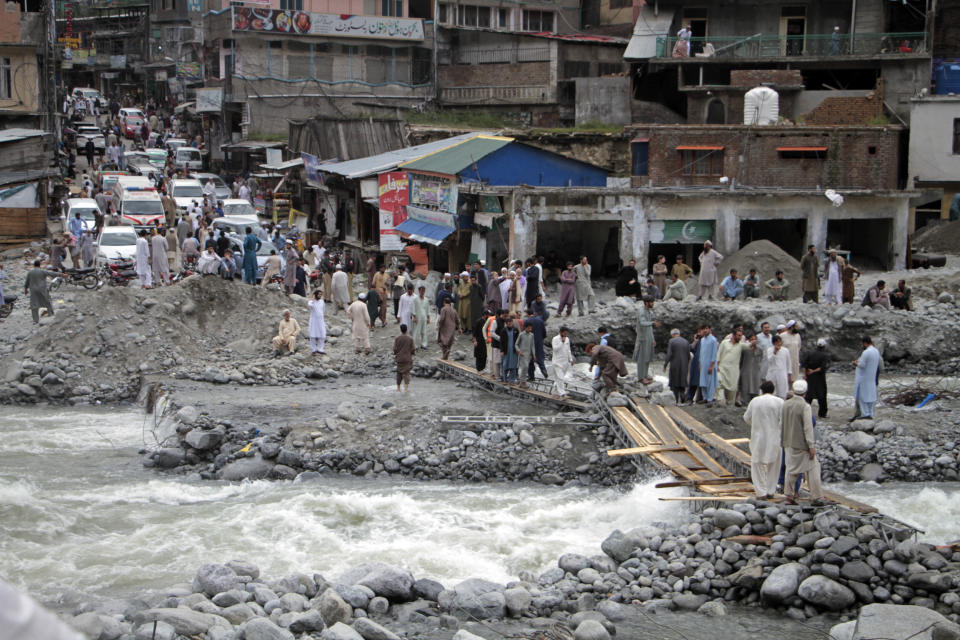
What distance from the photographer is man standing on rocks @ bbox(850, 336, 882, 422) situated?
15.7 meters

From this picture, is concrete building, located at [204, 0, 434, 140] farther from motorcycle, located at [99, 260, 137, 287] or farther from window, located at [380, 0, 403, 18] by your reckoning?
motorcycle, located at [99, 260, 137, 287]

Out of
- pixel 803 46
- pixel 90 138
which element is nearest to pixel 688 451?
pixel 803 46

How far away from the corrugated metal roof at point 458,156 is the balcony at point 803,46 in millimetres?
10875

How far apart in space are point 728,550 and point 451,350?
1058 cm

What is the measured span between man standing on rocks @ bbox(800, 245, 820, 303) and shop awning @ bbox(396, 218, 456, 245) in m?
9.23

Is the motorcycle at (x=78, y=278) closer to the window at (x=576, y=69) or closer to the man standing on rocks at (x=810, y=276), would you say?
the man standing on rocks at (x=810, y=276)

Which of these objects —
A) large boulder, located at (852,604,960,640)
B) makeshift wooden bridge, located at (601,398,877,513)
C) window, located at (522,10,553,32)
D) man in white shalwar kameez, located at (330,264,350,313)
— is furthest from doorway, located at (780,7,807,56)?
large boulder, located at (852,604,960,640)

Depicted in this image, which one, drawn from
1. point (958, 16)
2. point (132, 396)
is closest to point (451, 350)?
point (132, 396)

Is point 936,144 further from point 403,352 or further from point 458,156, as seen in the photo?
point 403,352

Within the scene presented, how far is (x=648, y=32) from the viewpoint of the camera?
39.1 m

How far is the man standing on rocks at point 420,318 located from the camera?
2014cm

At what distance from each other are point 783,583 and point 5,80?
33838 millimetres

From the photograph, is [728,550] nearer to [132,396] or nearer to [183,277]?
[132,396]

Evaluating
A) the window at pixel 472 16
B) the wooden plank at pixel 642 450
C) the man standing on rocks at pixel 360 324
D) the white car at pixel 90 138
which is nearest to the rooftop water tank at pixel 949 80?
the window at pixel 472 16
